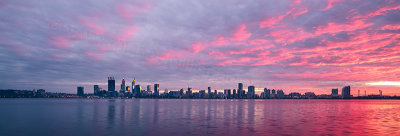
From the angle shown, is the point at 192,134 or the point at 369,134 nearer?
the point at 192,134

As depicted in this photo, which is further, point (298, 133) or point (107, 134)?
point (298, 133)

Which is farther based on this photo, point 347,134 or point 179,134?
point 347,134

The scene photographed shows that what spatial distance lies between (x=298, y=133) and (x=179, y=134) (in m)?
17.0

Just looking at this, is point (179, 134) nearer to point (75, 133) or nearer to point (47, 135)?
point (75, 133)

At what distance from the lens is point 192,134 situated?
3541 centimetres

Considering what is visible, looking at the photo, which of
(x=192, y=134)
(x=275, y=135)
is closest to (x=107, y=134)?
(x=192, y=134)

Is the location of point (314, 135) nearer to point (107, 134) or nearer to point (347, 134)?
point (347, 134)

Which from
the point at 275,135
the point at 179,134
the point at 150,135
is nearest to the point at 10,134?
the point at 150,135

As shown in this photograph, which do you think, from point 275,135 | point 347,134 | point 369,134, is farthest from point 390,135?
point 275,135

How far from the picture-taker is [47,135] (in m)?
34.3

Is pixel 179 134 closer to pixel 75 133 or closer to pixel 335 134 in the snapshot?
pixel 75 133

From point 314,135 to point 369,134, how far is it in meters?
9.43

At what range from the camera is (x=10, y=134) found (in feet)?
115

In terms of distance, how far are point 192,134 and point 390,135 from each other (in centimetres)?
2771
